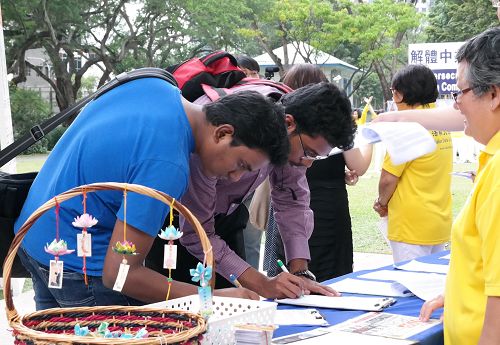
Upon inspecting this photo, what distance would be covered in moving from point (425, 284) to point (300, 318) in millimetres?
531

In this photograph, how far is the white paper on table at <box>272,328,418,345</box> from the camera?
1.65 meters

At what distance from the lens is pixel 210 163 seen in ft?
5.65

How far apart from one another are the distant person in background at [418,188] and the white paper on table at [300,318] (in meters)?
1.63

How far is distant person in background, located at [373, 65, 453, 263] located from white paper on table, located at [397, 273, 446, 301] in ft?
3.60

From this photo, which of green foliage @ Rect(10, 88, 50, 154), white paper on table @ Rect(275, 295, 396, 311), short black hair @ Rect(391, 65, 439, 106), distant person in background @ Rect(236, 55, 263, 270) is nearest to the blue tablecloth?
white paper on table @ Rect(275, 295, 396, 311)

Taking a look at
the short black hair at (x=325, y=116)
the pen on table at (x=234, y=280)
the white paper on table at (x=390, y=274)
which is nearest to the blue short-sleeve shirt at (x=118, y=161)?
the pen on table at (x=234, y=280)

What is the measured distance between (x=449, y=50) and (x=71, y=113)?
11847mm

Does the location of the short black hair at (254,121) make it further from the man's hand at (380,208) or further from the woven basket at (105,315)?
the man's hand at (380,208)

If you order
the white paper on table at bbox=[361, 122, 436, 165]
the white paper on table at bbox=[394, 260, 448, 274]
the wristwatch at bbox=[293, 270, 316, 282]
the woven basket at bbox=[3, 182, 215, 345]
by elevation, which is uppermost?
the white paper on table at bbox=[361, 122, 436, 165]

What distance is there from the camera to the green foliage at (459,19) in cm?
2358

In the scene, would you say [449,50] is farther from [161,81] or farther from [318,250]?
[161,81]

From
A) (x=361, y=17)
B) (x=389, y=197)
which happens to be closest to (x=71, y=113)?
(x=389, y=197)

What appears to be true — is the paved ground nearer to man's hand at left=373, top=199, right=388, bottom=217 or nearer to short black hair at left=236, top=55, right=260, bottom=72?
man's hand at left=373, top=199, right=388, bottom=217

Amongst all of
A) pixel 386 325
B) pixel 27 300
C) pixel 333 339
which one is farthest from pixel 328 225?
pixel 27 300
